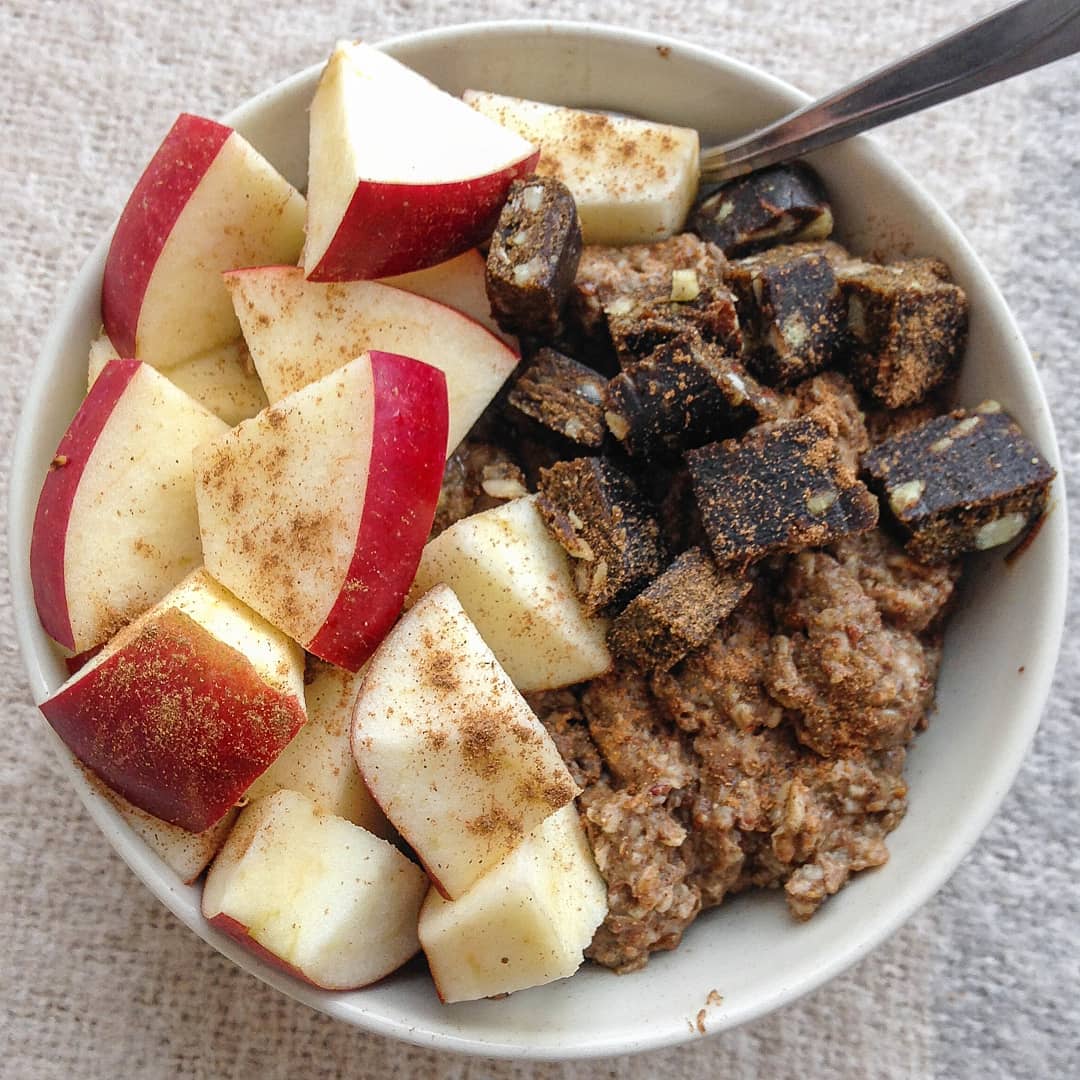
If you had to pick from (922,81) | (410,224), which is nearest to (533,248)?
(410,224)

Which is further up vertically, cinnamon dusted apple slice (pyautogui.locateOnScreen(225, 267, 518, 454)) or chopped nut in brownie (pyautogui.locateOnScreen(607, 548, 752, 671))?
cinnamon dusted apple slice (pyautogui.locateOnScreen(225, 267, 518, 454))

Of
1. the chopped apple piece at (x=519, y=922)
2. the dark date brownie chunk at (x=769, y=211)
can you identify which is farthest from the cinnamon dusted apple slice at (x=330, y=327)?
the chopped apple piece at (x=519, y=922)

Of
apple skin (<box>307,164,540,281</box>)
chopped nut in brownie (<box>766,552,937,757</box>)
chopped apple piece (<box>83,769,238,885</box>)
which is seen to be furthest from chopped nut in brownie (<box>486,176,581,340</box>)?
chopped apple piece (<box>83,769,238,885</box>)

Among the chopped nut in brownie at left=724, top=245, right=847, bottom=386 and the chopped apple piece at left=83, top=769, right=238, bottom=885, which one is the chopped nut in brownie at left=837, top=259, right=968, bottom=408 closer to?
the chopped nut in brownie at left=724, top=245, right=847, bottom=386

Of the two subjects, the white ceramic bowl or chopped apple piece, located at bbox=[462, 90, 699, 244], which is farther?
chopped apple piece, located at bbox=[462, 90, 699, 244]

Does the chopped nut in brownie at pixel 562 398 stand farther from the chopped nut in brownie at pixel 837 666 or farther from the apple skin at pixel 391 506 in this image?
the chopped nut in brownie at pixel 837 666

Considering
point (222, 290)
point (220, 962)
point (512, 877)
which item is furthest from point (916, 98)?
point (220, 962)

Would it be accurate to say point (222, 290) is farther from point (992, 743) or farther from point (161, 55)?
point (992, 743)
